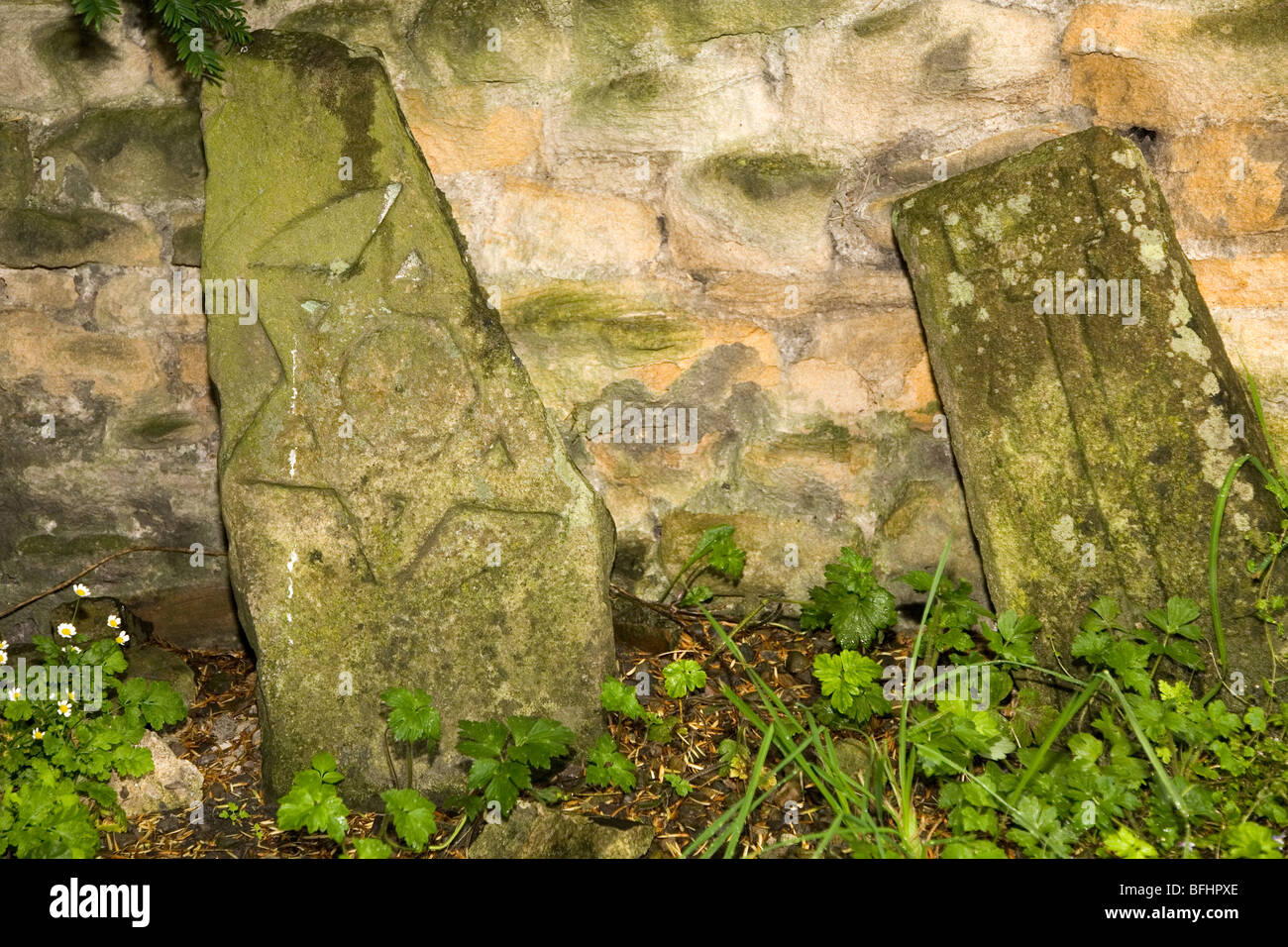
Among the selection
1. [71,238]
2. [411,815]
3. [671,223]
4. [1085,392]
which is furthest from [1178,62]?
[71,238]

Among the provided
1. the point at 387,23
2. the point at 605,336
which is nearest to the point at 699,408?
the point at 605,336

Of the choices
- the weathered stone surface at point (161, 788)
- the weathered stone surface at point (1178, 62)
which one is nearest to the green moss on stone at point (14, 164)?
the weathered stone surface at point (161, 788)

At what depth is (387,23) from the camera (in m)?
2.69

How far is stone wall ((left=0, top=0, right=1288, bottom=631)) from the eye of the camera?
8.30 ft

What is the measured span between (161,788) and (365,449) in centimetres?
83

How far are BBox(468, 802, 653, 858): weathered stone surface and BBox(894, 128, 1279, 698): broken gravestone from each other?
901 millimetres

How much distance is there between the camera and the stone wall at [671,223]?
253 centimetres

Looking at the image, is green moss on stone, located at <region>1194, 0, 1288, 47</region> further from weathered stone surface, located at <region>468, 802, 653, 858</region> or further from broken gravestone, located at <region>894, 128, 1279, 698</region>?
weathered stone surface, located at <region>468, 802, 653, 858</region>

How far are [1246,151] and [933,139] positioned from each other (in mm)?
659

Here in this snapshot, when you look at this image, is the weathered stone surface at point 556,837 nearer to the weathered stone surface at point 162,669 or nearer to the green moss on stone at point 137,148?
the weathered stone surface at point 162,669

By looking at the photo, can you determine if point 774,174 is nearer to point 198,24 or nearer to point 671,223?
point 671,223

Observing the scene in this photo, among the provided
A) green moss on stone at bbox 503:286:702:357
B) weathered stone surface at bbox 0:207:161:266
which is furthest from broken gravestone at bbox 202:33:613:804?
weathered stone surface at bbox 0:207:161:266

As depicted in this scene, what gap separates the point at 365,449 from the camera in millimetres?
2307

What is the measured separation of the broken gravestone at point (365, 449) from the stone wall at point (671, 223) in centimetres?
48
